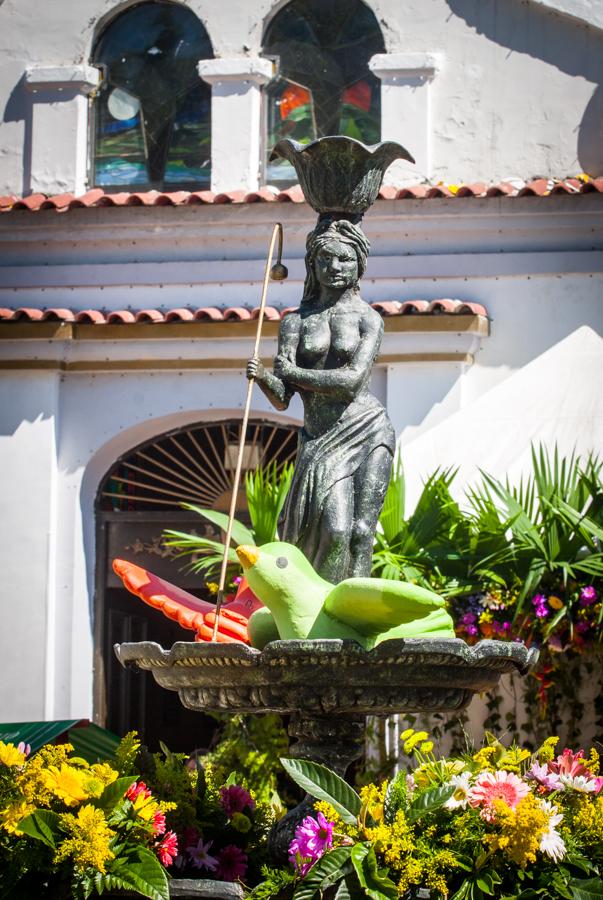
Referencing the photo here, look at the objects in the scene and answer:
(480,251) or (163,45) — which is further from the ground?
(163,45)

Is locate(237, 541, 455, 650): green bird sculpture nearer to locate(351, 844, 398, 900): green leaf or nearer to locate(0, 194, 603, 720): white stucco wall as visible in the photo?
locate(351, 844, 398, 900): green leaf

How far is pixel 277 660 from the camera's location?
6027 mm

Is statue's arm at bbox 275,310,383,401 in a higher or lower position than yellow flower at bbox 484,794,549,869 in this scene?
higher

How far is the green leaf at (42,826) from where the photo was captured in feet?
18.7

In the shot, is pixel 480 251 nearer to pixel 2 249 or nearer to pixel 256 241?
pixel 256 241

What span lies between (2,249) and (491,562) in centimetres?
A: 472

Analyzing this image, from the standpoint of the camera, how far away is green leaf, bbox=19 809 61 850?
18.7 ft

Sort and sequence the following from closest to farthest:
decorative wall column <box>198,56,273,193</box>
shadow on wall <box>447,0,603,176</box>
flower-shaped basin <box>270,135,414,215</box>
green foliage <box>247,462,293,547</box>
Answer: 1. flower-shaped basin <box>270,135,414,215</box>
2. green foliage <box>247,462,293,547</box>
3. shadow on wall <box>447,0,603,176</box>
4. decorative wall column <box>198,56,273,193</box>

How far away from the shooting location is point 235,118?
43.7ft

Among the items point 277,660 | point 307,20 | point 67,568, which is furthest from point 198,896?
point 307,20

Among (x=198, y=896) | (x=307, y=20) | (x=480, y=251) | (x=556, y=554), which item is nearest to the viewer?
(x=198, y=896)

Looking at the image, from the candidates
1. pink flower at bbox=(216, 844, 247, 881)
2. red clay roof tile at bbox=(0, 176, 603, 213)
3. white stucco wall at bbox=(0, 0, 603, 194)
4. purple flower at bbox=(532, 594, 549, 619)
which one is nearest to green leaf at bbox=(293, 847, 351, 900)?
pink flower at bbox=(216, 844, 247, 881)

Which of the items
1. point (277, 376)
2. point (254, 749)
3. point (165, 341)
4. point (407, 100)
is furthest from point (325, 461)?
point (407, 100)

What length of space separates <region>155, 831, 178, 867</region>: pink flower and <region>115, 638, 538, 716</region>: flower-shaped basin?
1.85 ft
